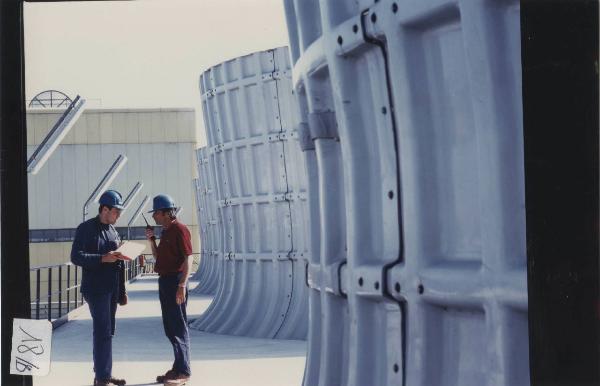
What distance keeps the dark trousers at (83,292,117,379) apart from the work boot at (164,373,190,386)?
570 mm

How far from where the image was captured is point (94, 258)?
7.89 m

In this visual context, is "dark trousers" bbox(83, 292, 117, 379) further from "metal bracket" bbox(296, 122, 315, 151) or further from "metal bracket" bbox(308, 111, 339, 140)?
"metal bracket" bbox(308, 111, 339, 140)

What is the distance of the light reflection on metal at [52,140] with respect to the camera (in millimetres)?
9664

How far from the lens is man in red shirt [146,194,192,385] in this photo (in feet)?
27.0

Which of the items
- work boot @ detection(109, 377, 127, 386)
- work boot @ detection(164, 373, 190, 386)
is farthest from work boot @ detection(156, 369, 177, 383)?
work boot @ detection(109, 377, 127, 386)

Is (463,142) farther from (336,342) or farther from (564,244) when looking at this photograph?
(336,342)

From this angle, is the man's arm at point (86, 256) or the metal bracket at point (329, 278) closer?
the metal bracket at point (329, 278)

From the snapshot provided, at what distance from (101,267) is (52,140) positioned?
3.01 m

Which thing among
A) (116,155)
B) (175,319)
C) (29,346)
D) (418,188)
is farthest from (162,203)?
(116,155)

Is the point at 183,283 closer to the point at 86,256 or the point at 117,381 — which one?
the point at 86,256

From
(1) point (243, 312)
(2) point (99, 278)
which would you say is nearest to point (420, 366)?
(2) point (99, 278)

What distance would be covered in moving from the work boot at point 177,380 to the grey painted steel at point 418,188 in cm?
321

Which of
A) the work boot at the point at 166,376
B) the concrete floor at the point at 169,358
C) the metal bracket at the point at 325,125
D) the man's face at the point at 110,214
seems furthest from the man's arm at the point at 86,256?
the metal bracket at the point at 325,125

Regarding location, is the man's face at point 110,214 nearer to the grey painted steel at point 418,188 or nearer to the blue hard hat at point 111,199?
the blue hard hat at point 111,199
